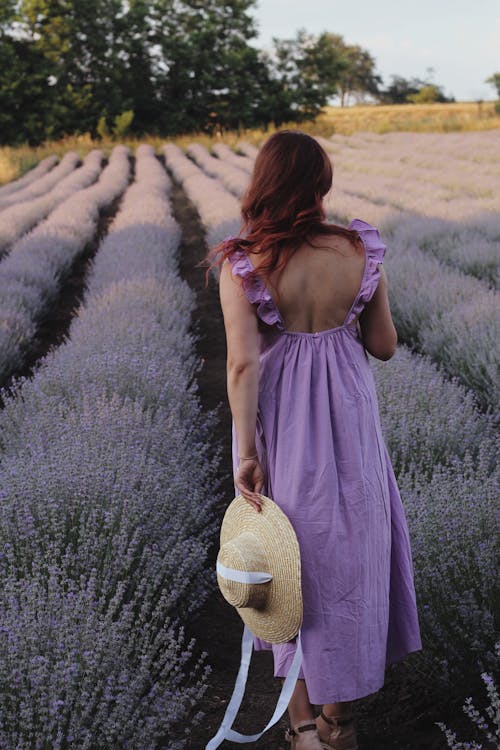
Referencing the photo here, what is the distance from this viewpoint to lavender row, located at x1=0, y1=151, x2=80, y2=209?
13.4 metres

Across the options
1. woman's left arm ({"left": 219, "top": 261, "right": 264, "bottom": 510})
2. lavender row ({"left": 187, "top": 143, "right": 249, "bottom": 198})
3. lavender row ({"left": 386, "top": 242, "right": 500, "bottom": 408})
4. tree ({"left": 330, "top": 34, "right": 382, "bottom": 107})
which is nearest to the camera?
woman's left arm ({"left": 219, "top": 261, "right": 264, "bottom": 510})

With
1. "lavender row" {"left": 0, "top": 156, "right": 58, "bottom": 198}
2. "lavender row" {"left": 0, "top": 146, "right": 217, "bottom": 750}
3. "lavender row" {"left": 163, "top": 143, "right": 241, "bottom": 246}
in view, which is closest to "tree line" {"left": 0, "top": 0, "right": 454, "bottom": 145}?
"lavender row" {"left": 0, "top": 156, "right": 58, "bottom": 198}

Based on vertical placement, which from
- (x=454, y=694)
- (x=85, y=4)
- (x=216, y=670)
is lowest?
(x=216, y=670)

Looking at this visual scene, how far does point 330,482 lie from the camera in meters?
1.97

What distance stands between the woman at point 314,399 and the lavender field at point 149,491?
317 mm

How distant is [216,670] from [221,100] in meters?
28.3

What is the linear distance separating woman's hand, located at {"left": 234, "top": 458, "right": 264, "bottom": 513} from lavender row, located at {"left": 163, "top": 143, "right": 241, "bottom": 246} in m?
6.27

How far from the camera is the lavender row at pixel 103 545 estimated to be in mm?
1840

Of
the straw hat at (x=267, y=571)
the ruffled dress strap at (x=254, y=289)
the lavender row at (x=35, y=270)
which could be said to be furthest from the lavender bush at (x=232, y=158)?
the straw hat at (x=267, y=571)

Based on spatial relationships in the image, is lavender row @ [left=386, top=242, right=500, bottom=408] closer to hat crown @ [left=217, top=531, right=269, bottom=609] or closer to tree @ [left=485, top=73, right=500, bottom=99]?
hat crown @ [left=217, top=531, right=269, bottom=609]

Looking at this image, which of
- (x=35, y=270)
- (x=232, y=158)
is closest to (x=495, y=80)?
(x=232, y=158)

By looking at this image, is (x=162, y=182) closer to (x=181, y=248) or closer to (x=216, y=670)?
(x=181, y=248)

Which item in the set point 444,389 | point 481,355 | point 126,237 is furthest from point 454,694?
point 126,237

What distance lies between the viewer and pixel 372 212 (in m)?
9.10
